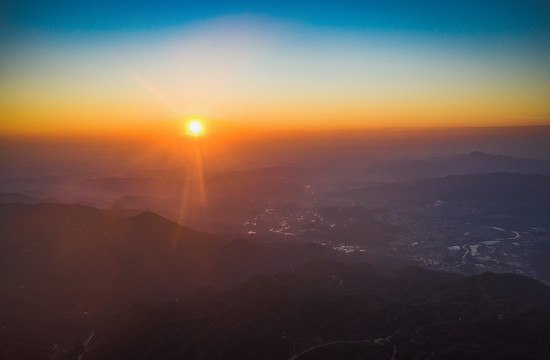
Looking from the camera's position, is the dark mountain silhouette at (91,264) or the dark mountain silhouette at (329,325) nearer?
the dark mountain silhouette at (329,325)

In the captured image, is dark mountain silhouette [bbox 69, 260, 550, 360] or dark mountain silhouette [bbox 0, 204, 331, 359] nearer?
dark mountain silhouette [bbox 69, 260, 550, 360]

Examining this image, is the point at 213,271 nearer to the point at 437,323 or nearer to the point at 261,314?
the point at 261,314

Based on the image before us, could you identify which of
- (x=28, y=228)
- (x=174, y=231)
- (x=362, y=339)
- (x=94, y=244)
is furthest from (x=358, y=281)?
(x=28, y=228)

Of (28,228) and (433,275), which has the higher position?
(28,228)
